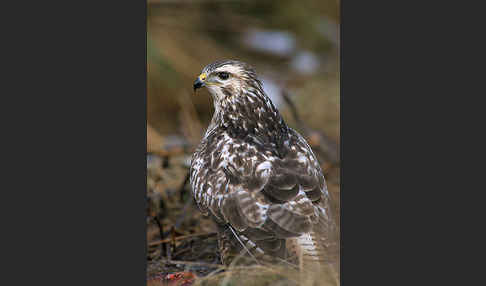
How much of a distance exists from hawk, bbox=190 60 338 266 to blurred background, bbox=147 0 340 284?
19.7 inches

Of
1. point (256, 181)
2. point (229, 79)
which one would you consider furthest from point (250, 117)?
point (256, 181)

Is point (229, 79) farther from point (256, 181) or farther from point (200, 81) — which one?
point (256, 181)

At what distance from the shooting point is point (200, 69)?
21.9 ft

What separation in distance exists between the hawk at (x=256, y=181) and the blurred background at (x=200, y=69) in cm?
50

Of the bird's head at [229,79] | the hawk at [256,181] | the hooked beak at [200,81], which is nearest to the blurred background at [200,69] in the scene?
the bird's head at [229,79]

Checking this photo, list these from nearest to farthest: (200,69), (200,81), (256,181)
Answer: (256,181) < (200,81) < (200,69)

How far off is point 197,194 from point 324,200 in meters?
1.17

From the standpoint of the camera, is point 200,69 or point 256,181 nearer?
point 256,181

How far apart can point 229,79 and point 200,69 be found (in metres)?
0.75

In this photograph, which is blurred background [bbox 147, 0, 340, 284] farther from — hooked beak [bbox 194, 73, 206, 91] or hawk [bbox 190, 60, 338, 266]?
hooked beak [bbox 194, 73, 206, 91]

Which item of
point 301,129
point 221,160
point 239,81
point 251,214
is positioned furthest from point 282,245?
point 301,129

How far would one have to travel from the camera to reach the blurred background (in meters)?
6.45

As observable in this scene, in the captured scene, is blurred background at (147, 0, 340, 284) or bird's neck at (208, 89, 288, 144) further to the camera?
blurred background at (147, 0, 340, 284)

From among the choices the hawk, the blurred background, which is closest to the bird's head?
the hawk
